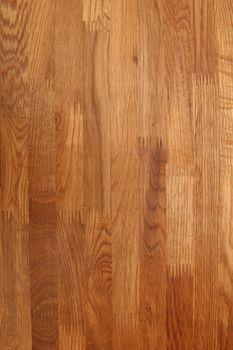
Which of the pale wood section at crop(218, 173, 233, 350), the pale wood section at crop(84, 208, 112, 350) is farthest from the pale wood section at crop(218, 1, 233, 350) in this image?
the pale wood section at crop(84, 208, 112, 350)

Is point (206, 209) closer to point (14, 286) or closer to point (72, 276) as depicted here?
point (72, 276)

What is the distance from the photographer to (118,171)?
0.82 m

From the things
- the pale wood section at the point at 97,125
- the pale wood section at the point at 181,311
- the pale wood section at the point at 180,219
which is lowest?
the pale wood section at the point at 181,311

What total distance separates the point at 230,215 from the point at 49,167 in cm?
44

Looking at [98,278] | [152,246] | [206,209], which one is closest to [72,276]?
[98,278]

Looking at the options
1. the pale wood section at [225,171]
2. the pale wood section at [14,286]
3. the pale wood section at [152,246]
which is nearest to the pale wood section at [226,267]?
the pale wood section at [225,171]

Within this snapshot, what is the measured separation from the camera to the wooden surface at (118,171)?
81 cm

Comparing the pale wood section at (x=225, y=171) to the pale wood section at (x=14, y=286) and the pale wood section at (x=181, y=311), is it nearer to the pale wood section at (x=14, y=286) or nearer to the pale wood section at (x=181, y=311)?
the pale wood section at (x=181, y=311)

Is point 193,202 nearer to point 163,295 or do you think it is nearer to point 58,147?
point 163,295

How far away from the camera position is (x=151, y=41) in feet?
2.64

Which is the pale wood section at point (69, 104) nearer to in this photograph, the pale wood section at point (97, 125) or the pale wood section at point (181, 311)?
the pale wood section at point (97, 125)

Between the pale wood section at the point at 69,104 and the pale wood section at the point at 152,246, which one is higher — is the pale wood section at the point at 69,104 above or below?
above

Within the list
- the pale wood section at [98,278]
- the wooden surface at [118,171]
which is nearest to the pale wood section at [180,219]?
the wooden surface at [118,171]

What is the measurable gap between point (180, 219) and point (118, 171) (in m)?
0.18
